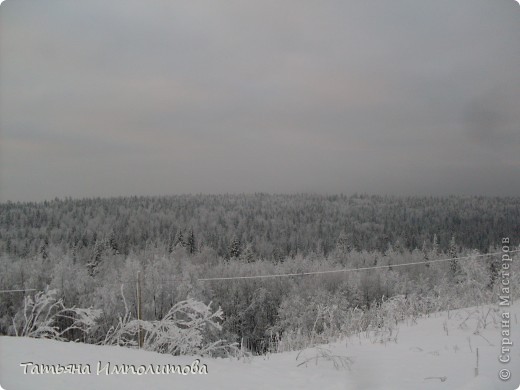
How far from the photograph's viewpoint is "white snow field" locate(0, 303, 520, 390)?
4145 mm

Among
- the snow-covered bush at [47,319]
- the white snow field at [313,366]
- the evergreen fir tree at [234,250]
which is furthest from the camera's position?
the evergreen fir tree at [234,250]

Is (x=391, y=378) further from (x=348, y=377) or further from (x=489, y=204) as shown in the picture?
(x=489, y=204)

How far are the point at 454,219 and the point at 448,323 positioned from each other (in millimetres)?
105003

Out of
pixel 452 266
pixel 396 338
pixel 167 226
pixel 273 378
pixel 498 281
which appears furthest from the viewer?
pixel 167 226

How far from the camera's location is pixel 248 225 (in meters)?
107

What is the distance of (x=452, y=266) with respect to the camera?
5250cm

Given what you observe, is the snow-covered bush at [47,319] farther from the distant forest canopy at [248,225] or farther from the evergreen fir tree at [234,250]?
the evergreen fir tree at [234,250]

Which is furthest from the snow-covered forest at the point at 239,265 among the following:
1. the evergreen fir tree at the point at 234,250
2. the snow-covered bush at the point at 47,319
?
the evergreen fir tree at the point at 234,250

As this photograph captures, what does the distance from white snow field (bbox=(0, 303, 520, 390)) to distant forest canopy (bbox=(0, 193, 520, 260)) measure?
199ft

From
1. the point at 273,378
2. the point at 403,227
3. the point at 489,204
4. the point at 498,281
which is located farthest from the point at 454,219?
the point at 273,378

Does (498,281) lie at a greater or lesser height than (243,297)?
greater

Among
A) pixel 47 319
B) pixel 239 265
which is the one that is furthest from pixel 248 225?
pixel 47 319

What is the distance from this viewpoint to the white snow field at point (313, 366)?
163 inches

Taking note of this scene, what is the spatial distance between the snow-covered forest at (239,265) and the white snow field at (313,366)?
2.74ft
